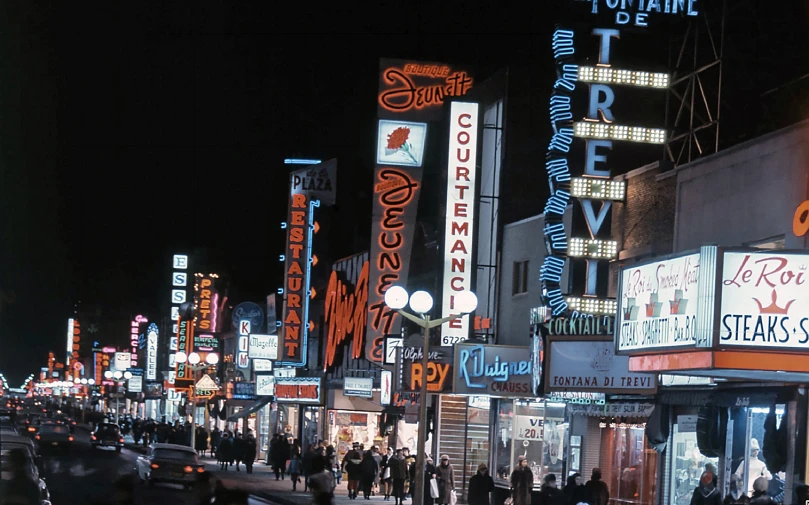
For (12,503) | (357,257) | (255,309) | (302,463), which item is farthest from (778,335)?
(255,309)

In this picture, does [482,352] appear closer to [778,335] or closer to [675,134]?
[675,134]

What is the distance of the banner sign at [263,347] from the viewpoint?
61.6 metres

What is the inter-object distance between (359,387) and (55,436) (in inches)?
838

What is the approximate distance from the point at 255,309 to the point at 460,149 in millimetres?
31523

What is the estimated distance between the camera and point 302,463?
149ft

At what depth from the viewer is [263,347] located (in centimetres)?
6178

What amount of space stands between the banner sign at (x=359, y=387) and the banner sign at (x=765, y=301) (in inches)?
1112

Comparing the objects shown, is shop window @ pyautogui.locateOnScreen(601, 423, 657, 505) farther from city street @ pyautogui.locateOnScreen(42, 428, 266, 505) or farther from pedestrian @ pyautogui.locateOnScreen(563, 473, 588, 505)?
city street @ pyautogui.locateOnScreen(42, 428, 266, 505)

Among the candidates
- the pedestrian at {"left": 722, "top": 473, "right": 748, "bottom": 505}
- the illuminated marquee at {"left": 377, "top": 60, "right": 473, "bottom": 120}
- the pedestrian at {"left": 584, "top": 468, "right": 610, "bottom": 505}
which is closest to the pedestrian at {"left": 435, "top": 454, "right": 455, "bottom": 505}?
the pedestrian at {"left": 584, "top": 468, "right": 610, "bottom": 505}

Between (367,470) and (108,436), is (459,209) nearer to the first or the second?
(367,470)

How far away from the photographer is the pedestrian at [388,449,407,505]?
1468 inches

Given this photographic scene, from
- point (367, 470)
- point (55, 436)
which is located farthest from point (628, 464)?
point (55, 436)

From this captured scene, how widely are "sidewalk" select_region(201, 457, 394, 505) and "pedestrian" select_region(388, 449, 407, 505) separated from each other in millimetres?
1363

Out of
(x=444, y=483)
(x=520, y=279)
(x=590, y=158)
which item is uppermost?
(x=590, y=158)
